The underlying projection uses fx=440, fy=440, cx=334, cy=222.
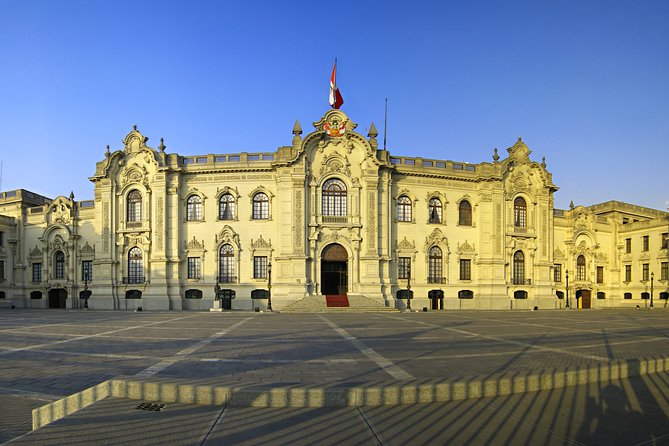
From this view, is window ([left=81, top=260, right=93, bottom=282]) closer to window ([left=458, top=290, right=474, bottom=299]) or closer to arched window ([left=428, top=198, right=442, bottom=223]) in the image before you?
arched window ([left=428, top=198, right=442, bottom=223])

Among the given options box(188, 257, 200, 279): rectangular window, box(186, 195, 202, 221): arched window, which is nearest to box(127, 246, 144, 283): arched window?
box(188, 257, 200, 279): rectangular window

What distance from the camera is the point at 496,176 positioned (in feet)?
141

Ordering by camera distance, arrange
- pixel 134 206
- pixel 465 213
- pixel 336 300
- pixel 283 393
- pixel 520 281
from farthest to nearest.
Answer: pixel 520 281
pixel 465 213
pixel 134 206
pixel 336 300
pixel 283 393

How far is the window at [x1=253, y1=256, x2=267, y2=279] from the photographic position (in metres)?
39.9

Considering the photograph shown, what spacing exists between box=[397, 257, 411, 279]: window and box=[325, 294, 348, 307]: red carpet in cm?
643

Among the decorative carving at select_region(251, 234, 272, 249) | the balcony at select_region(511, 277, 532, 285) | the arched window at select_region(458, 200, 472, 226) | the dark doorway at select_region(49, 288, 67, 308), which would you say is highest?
the arched window at select_region(458, 200, 472, 226)

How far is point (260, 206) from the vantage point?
4078 centimetres

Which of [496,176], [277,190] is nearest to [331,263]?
[277,190]

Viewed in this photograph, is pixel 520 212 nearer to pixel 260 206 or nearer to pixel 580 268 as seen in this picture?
pixel 580 268

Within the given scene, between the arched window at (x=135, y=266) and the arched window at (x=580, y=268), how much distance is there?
150 ft

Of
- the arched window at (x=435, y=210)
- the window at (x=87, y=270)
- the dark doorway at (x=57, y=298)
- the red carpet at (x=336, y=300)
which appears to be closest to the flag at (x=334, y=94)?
the arched window at (x=435, y=210)

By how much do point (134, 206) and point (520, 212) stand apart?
38.0 metres

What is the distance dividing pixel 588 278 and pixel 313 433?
170 feet

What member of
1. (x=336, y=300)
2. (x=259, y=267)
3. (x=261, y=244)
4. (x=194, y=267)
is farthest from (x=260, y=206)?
(x=336, y=300)
